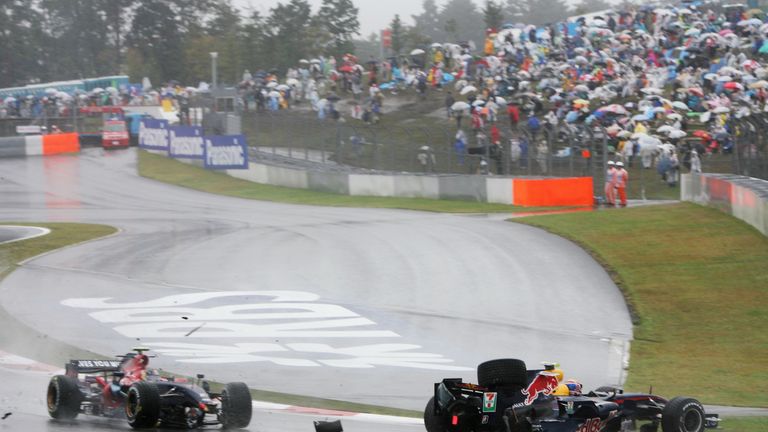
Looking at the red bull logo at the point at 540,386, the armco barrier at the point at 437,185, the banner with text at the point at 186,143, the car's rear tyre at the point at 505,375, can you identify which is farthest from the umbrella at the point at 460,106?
the car's rear tyre at the point at 505,375

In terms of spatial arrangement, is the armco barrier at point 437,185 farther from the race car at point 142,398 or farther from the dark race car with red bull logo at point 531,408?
the dark race car with red bull logo at point 531,408

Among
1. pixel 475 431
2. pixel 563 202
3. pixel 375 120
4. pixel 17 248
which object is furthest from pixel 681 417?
pixel 375 120

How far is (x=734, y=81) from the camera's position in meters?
38.8

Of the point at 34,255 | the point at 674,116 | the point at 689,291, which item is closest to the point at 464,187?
the point at 674,116

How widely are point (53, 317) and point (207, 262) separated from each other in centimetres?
567

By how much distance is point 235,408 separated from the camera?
1063cm

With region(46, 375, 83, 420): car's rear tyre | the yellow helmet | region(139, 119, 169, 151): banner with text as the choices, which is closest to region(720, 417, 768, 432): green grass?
the yellow helmet

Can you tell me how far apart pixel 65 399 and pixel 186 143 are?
3862 cm

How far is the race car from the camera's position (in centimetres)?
1057

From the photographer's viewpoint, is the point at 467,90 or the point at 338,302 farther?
the point at 467,90

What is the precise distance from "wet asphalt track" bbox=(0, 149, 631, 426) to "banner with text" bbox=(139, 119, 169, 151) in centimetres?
2183

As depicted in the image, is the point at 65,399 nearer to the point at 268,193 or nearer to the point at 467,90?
the point at 268,193

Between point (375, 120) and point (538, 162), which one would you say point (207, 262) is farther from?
point (375, 120)

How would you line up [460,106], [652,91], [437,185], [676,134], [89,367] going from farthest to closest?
1. [460,106]
2. [652,91]
3. [437,185]
4. [676,134]
5. [89,367]
